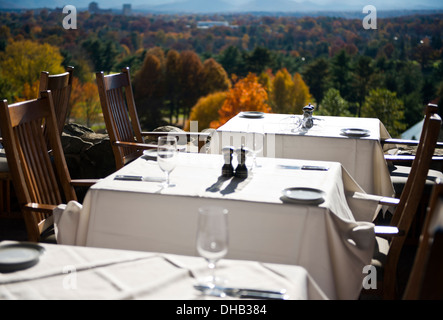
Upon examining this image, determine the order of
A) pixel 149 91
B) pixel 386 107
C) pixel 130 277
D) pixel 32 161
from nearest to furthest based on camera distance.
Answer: pixel 130 277 → pixel 32 161 → pixel 386 107 → pixel 149 91

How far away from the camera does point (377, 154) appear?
3189 millimetres

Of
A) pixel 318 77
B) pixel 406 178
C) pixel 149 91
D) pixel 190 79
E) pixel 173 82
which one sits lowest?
pixel 149 91

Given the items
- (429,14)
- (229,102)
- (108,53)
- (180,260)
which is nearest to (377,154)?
(180,260)

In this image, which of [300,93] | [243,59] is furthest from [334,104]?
[243,59]

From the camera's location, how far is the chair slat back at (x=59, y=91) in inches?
133

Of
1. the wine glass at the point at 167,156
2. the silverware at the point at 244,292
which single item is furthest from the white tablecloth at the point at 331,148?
the silverware at the point at 244,292

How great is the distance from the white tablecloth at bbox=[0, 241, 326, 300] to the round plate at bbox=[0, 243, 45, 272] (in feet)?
0.05

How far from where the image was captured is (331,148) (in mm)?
3277

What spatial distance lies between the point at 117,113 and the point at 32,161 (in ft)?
4.18

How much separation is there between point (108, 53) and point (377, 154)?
2869 cm

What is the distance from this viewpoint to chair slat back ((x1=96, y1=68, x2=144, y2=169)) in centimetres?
337

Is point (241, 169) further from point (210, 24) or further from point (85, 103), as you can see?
point (210, 24)

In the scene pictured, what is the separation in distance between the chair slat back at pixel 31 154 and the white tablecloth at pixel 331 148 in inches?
44.8

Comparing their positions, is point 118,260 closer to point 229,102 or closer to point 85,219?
point 85,219
